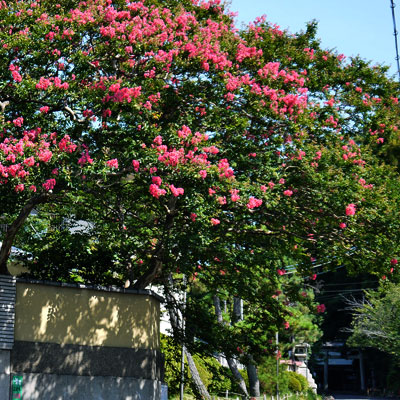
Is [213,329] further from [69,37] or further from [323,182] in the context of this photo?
[69,37]

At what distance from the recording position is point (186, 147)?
1384cm

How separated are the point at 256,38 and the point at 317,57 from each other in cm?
190

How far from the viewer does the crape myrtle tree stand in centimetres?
1364

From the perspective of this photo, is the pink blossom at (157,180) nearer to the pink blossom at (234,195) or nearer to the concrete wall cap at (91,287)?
the pink blossom at (234,195)

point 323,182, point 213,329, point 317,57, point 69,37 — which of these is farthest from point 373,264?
point 69,37

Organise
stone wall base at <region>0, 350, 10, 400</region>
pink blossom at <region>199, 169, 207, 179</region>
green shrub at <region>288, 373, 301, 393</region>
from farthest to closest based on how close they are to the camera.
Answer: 1. green shrub at <region>288, 373, 301, 393</region>
2. stone wall base at <region>0, 350, 10, 400</region>
3. pink blossom at <region>199, 169, 207, 179</region>

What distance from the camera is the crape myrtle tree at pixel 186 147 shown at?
1364 cm

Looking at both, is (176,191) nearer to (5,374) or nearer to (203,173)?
(203,173)

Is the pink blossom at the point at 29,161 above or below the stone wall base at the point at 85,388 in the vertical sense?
above

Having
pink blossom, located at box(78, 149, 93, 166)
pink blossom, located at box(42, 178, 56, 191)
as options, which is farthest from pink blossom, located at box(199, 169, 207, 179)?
pink blossom, located at box(42, 178, 56, 191)

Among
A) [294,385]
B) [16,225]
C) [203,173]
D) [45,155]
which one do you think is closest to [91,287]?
[16,225]

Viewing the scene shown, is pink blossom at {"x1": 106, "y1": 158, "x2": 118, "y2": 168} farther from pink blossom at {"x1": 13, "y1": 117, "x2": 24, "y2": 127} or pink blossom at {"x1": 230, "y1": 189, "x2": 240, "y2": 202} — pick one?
pink blossom at {"x1": 230, "y1": 189, "x2": 240, "y2": 202}

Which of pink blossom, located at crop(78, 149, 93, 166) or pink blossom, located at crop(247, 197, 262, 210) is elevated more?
pink blossom, located at crop(78, 149, 93, 166)

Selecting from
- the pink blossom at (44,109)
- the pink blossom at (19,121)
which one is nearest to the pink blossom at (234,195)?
the pink blossom at (44,109)
